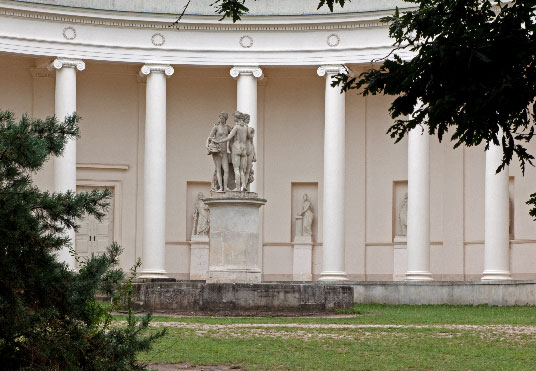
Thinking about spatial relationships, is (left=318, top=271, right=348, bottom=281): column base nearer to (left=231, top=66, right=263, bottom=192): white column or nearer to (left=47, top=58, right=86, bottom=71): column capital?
(left=231, top=66, right=263, bottom=192): white column

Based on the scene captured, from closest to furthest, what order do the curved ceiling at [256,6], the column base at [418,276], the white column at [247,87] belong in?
the column base at [418,276]
the white column at [247,87]
the curved ceiling at [256,6]

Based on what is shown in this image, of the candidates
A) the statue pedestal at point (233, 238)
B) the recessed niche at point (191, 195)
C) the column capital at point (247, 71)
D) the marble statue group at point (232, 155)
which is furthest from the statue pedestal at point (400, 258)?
the marble statue group at point (232, 155)

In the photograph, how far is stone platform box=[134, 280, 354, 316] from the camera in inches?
1299

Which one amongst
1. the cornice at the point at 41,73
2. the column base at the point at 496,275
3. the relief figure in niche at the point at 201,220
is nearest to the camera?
the column base at the point at 496,275

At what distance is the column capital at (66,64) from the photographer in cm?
5306

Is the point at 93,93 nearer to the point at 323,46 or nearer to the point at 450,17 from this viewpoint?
the point at 323,46

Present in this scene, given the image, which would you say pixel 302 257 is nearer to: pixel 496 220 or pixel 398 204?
pixel 398 204

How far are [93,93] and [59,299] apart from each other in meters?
46.8

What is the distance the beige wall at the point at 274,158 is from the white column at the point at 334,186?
5.13 meters

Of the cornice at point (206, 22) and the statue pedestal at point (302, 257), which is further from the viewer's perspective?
the statue pedestal at point (302, 257)

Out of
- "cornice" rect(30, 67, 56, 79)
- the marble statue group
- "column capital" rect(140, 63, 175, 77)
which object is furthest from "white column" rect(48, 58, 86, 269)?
the marble statue group

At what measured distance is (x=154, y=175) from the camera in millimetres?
54250

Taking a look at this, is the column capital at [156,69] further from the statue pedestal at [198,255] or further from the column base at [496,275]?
the column base at [496,275]

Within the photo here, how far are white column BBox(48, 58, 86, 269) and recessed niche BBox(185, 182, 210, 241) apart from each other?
9.28 meters
